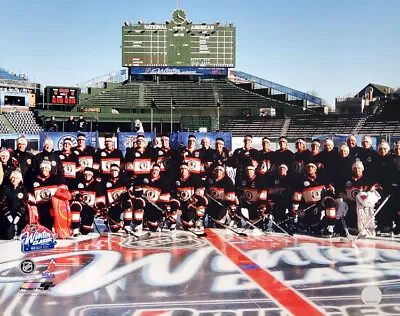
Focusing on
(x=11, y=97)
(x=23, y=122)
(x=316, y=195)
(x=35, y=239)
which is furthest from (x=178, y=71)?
(x=35, y=239)

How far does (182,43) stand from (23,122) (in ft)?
45.9

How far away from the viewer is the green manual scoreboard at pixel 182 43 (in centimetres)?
3981

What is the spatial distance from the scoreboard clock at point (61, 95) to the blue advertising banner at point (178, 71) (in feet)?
19.8

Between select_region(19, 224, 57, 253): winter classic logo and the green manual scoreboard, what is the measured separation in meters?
35.0

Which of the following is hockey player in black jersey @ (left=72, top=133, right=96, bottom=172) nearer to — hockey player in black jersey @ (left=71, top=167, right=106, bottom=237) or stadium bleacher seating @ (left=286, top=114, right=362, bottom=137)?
hockey player in black jersey @ (left=71, top=167, right=106, bottom=237)

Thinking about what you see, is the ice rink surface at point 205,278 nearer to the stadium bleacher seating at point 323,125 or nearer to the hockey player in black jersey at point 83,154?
the hockey player in black jersey at point 83,154

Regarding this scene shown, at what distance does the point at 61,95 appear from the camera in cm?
3672

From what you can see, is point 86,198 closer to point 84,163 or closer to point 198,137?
point 84,163

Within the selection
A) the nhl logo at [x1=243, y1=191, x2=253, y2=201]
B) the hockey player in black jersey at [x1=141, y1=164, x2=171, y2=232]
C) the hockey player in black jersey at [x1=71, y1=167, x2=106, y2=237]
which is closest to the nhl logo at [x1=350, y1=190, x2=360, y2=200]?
the nhl logo at [x1=243, y1=191, x2=253, y2=201]

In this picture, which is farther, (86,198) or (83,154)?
(83,154)

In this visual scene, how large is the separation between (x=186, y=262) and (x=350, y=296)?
2279 millimetres

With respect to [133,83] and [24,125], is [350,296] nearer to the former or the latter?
[24,125]

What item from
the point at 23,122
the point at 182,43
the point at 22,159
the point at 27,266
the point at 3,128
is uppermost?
the point at 182,43

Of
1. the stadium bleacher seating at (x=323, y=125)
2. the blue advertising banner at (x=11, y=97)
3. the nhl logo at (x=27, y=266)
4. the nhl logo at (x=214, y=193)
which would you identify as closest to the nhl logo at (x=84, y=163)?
the nhl logo at (x=214, y=193)
